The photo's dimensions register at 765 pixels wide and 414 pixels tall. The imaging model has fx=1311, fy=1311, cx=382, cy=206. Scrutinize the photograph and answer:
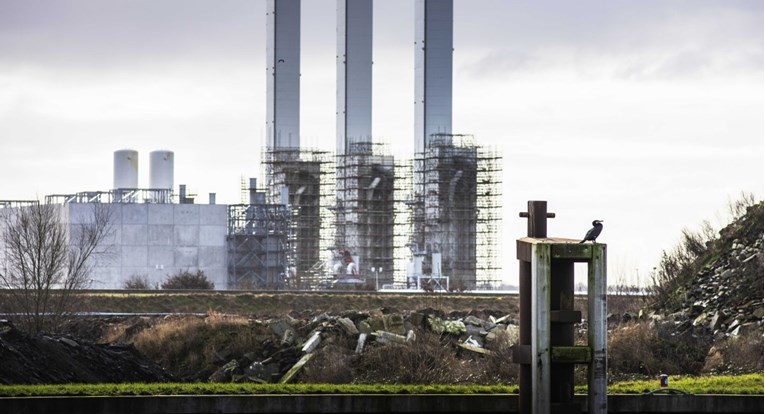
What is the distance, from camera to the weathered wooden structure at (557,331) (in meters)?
12.5

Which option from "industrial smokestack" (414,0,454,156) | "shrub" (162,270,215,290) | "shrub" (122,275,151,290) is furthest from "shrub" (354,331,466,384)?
"industrial smokestack" (414,0,454,156)

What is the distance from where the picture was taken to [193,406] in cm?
1283

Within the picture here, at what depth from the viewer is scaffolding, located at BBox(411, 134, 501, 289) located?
56.3m

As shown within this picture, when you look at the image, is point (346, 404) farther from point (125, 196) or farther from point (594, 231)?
point (125, 196)

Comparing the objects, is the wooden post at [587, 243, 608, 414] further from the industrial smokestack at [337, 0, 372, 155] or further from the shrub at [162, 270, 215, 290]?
the industrial smokestack at [337, 0, 372, 155]

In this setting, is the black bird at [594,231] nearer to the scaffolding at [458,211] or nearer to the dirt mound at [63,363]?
the dirt mound at [63,363]

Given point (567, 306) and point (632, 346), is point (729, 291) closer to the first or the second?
point (632, 346)

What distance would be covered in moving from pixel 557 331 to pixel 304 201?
4578cm

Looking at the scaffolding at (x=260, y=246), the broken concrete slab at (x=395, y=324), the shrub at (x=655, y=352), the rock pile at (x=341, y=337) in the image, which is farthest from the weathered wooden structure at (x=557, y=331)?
the scaffolding at (x=260, y=246)

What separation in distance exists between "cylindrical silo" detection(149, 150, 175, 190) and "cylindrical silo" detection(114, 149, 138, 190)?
0.70 m

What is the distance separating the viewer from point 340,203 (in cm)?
5775

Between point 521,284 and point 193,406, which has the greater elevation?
point 521,284

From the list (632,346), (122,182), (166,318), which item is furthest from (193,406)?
(122,182)

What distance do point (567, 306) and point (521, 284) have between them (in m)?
0.53
